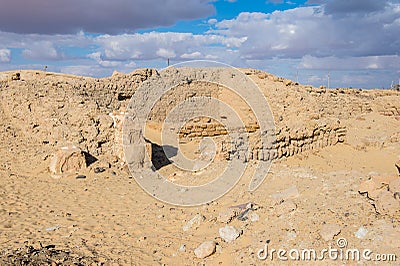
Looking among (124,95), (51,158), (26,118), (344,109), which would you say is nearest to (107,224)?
(51,158)

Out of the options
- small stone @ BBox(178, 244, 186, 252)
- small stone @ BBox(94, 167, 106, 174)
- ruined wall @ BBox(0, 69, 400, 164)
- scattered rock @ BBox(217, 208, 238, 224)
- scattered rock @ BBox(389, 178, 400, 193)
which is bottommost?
small stone @ BBox(178, 244, 186, 252)

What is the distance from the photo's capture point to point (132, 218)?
5.86 metres

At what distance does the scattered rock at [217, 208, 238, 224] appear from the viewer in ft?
15.9

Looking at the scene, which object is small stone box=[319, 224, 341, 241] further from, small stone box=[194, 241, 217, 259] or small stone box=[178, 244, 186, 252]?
small stone box=[178, 244, 186, 252]

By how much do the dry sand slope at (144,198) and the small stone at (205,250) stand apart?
0.03m

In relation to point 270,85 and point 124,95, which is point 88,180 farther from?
point 270,85

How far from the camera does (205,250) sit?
13.6 feet

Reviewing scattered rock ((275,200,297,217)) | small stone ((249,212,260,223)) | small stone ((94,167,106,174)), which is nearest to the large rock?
small stone ((94,167,106,174))

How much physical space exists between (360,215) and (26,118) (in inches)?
367

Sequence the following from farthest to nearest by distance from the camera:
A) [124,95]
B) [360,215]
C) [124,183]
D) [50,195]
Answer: [124,95] → [124,183] → [50,195] → [360,215]

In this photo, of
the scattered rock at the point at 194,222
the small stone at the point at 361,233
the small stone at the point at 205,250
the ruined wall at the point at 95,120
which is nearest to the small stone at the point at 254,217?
the small stone at the point at 205,250

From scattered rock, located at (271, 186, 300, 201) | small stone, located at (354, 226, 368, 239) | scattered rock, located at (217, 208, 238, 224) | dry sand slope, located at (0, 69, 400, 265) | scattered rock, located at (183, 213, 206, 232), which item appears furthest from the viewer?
scattered rock, located at (271, 186, 300, 201)

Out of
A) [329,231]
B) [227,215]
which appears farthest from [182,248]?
[329,231]

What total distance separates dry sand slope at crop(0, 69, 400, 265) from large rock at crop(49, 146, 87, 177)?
0.57 feet
